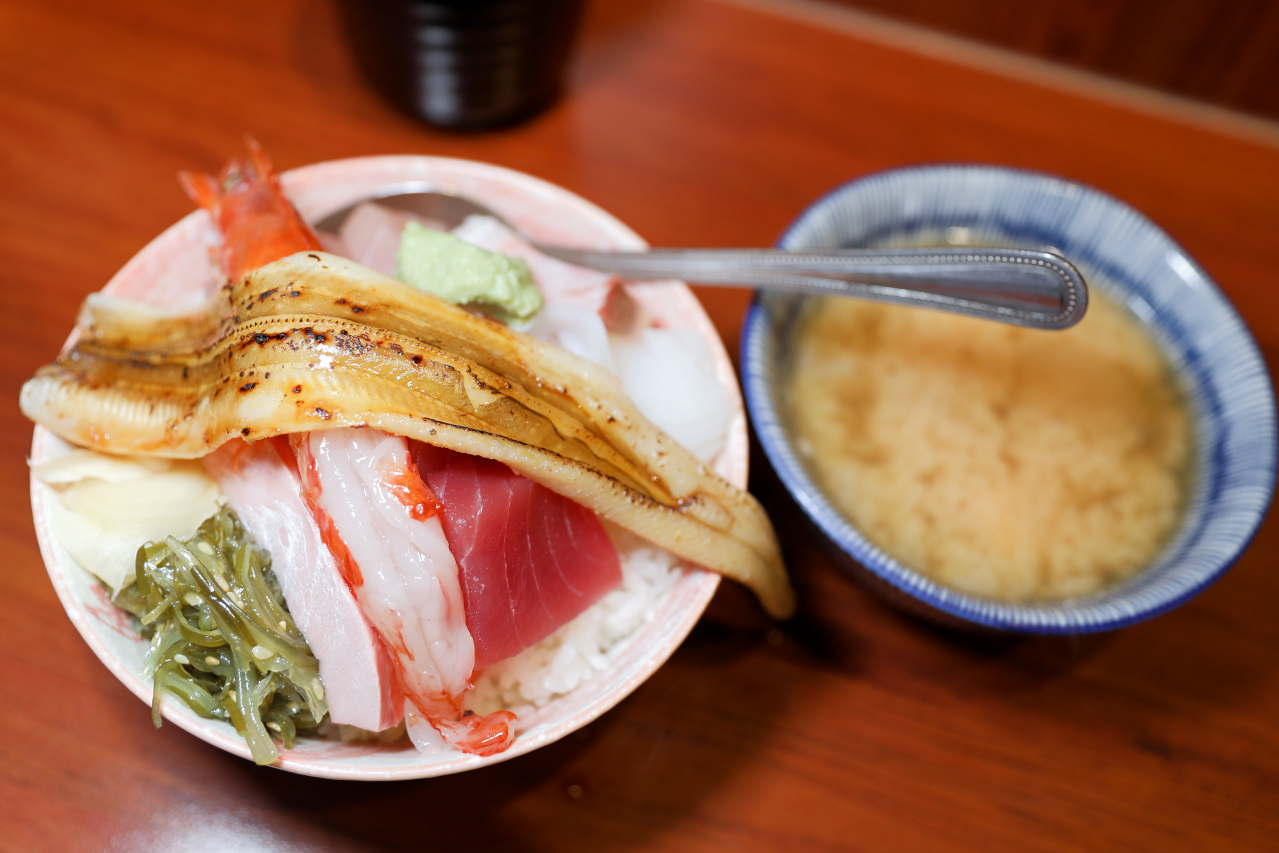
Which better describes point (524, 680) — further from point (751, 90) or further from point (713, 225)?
point (751, 90)

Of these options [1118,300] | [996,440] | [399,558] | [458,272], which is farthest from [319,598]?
[1118,300]

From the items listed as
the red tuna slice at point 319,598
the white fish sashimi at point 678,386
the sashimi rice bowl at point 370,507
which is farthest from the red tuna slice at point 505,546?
the white fish sashimi at point 678,386

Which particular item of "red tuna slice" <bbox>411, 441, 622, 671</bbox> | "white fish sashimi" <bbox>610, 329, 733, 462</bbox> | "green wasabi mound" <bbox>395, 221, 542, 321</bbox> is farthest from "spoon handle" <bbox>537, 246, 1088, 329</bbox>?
"red tuna slice" <bbox>411, 441, 622, 671</bbox>

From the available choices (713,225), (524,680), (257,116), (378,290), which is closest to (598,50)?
(713,225)

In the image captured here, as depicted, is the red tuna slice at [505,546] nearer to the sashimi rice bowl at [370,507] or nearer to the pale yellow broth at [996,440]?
the sashimi rice bowl at [370,507]

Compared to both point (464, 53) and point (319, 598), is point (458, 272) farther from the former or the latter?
point (464, 53)
